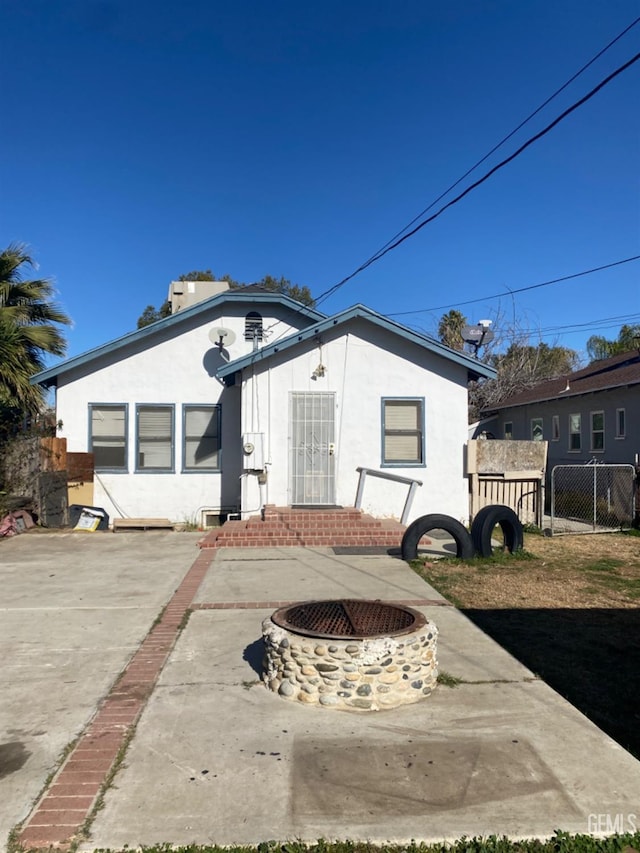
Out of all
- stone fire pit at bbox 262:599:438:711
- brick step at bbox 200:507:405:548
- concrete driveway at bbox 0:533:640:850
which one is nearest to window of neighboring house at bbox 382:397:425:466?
brick step at bbox 200:507:405:548

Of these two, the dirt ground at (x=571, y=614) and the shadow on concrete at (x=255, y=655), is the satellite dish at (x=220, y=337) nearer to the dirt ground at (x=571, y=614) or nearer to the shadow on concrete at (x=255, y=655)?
the dirt ground at (x=571, y=614)

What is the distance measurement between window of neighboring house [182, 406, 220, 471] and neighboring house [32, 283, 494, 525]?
0.07 ft

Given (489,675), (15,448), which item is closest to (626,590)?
(489,675)

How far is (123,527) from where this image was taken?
41.8 feet

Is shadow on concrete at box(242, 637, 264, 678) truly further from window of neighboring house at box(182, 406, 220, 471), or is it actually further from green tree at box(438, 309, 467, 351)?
green tree at box(438, 309, 467, 351)

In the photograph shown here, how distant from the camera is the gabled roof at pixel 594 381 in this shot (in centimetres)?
1709

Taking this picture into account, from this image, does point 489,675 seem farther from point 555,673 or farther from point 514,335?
point 514,335

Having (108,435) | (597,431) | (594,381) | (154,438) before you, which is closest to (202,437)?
(154,438)

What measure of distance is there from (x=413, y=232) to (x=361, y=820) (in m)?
8.48

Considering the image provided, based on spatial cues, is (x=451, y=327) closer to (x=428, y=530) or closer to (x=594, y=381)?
(x=594, y=381)

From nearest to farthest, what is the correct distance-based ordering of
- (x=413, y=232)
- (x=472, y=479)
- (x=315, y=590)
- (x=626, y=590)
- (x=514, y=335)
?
1. (x=315, y=590)
2. (x=626, y=590)
3. (x=413, y=232)
4. (x=472, y=479)
5. (x=514, y=335)

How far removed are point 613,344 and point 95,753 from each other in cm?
4768

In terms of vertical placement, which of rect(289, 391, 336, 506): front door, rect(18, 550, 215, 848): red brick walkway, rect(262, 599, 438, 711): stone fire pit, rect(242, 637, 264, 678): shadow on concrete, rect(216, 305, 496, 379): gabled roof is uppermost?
rect(216, 305, 496, 379): gabled roof

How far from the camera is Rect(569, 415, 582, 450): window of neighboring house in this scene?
19.5 metres
